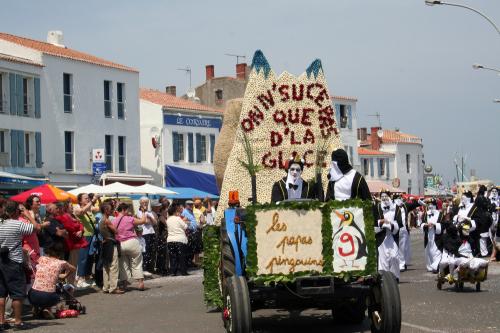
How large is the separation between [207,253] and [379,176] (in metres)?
→ 74.4

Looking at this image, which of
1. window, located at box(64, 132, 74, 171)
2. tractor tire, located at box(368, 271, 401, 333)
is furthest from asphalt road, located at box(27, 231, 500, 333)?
window, located at box(64, 132, 74, 171)

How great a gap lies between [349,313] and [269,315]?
1.62 m

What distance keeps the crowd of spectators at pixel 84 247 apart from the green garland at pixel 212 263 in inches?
78.0

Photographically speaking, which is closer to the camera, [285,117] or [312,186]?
[312,186]

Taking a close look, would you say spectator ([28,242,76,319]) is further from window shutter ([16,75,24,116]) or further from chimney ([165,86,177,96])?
chimney ([165,86,177,96])

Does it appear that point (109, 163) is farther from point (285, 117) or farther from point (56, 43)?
point (285, 117)

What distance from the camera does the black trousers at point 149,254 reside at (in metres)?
23.9

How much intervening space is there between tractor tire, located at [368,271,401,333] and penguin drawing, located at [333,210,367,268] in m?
0.35

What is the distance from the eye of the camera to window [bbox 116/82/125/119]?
178 feet

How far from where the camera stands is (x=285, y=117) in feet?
58.2

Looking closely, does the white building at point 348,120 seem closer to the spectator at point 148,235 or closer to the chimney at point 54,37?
the chimney at point 54,37

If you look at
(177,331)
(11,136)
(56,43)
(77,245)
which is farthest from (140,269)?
(56,43)

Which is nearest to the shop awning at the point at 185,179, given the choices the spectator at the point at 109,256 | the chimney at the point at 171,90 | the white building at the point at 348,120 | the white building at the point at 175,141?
the white building at the point at 175,141

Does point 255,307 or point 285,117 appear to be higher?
point 285,117
